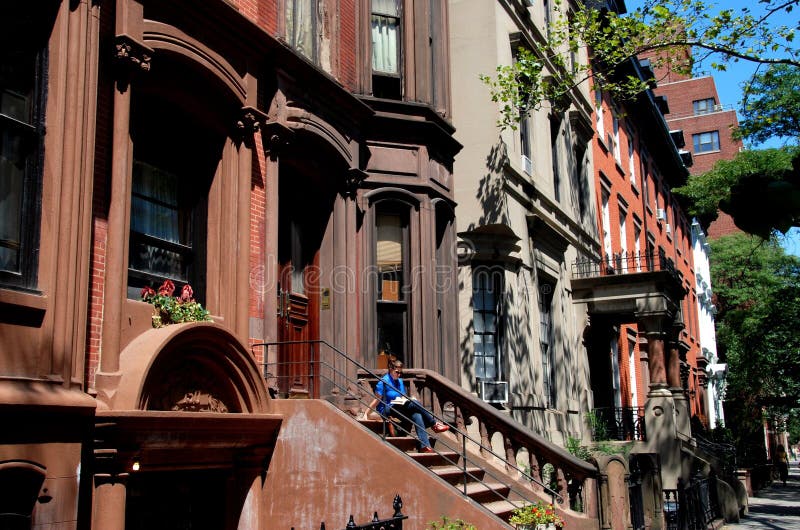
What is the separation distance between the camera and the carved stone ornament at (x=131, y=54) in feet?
26.5

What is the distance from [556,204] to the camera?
20.9 metres

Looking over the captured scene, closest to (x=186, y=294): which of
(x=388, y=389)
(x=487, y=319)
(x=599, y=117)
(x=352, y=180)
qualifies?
(x=388, y=389)

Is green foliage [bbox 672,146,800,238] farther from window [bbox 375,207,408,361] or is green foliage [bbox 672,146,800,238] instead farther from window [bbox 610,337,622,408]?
window [bbox 610,337,622,408]

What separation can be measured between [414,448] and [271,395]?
2148 mm

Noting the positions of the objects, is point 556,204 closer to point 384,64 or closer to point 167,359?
point 384,64

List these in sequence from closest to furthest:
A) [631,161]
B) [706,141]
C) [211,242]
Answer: [211,242] → [631,161] → [706,141]

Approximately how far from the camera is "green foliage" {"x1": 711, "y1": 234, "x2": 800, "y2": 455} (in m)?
27.3

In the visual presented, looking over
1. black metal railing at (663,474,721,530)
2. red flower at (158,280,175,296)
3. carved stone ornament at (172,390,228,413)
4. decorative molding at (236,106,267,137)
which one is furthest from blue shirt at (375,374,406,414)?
black metal railing at (663,474,721,530)

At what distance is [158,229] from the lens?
9.19 meters

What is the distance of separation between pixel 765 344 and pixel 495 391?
16.9m

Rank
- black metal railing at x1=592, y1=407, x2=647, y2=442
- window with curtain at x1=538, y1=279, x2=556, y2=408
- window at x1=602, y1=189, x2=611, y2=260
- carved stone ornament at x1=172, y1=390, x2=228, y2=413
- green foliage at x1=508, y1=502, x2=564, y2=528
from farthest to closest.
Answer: window at x1=602, y1=189, x2=611, y2=260 → black metal railing at x1=592, y1=407, x2=647, y2=442 → window with curtain at x1=538, y1=279, x2=556, y2=408 → green foliage at x1=508, y1=502, x2=564, y2=528 → carved stone ornament at x1=172, y1=390, x2=228, y2=413

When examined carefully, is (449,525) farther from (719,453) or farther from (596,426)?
(719,453)

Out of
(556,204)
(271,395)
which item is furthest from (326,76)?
(556,204)

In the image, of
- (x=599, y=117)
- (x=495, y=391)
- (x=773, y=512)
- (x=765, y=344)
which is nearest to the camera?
(x=495, y=391)
